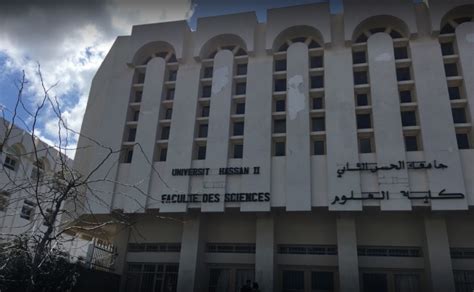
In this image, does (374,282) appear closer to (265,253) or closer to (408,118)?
(265,253)

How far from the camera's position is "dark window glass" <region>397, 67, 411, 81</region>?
2072 centimetres

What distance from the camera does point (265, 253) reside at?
19672mm

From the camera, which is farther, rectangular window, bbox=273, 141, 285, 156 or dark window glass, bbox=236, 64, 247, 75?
dark window glass, bbox=236, 64, 247, 75

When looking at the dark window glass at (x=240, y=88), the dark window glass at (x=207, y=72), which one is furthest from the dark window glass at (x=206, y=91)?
the dark window glass at (x=240, y=88)

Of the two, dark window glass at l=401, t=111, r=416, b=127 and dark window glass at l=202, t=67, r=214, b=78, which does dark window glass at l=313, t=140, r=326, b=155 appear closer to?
dark window glass at l=401, t=111, r=416, b=127

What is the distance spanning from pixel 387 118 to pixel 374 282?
7.74 m

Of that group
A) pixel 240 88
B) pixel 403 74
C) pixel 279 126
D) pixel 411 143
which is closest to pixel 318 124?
pixel 279 126

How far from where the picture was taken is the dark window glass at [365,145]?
19.9 meters

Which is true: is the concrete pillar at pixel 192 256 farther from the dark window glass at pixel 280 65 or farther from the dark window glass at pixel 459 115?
the dark window glass at pixel 459 115

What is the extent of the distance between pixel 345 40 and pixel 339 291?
12.5 metres

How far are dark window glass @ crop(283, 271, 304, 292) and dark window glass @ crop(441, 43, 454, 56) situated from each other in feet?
43.8

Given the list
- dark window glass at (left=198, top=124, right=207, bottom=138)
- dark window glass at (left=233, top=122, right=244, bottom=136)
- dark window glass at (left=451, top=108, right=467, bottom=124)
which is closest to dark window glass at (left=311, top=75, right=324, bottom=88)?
dark window glass at (left=233, top=122, right=244, bottom=136)

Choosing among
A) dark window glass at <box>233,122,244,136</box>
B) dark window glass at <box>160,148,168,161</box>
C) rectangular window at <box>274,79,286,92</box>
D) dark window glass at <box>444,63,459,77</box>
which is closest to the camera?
dark window glass at <box>444,63,459,77</box>

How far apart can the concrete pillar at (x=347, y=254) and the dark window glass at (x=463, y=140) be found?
608cm
